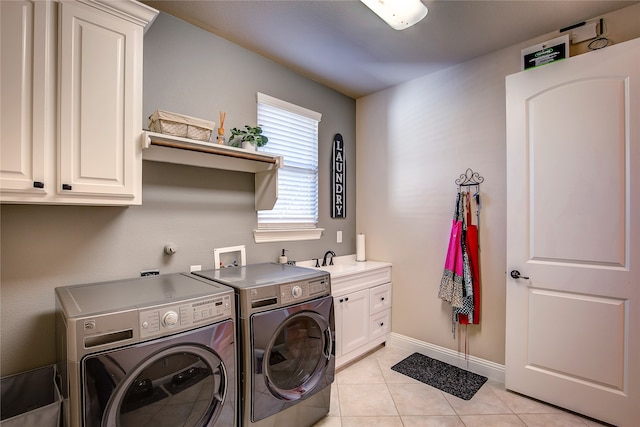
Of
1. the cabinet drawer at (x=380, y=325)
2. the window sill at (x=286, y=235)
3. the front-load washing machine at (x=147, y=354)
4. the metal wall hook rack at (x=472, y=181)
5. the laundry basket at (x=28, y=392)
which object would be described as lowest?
the cabinet drawer at (x=380, y=325)

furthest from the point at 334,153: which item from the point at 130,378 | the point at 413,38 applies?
the point at 130,378

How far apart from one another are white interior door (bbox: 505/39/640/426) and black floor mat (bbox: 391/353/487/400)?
0.27 meters

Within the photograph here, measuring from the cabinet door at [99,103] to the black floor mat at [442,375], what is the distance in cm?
250

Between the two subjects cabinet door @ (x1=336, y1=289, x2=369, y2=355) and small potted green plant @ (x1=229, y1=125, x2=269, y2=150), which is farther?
cabinet door @ (x1=336, y1=289, x2=369, y2=355)

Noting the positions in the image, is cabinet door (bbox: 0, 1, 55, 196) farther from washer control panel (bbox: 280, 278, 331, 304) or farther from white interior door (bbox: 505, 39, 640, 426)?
white interior door (bbox: 505, 39, 640, 426)

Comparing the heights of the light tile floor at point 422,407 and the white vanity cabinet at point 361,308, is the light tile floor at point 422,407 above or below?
below

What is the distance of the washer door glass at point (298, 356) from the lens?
1.70m

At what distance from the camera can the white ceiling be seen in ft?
6.47

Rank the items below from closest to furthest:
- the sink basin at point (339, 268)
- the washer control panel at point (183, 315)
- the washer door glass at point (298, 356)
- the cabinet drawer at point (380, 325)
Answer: the washer control panel at point (183, 315) < the washer door glass at point (298, 356) < the sink basin at point (339, 268) < the cabinet drawer at point (380, 325)

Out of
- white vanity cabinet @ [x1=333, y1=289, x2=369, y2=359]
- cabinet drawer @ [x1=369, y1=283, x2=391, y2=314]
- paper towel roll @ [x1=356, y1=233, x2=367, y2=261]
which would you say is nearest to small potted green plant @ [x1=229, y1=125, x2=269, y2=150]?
white vanity cabinet @ [x1=333, y1=289, x2=369, y2=359]

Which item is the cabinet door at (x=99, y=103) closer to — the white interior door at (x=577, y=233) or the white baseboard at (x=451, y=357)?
the white interior door at (x=577, y=233)

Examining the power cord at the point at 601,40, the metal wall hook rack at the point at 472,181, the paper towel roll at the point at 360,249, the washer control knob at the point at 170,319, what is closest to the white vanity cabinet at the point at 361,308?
the paper towel roll at the point at 360,249

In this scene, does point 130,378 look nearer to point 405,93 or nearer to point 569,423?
point 569,423

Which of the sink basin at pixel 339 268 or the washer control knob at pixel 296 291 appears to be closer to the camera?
the washer control knob at pixel 296 291
